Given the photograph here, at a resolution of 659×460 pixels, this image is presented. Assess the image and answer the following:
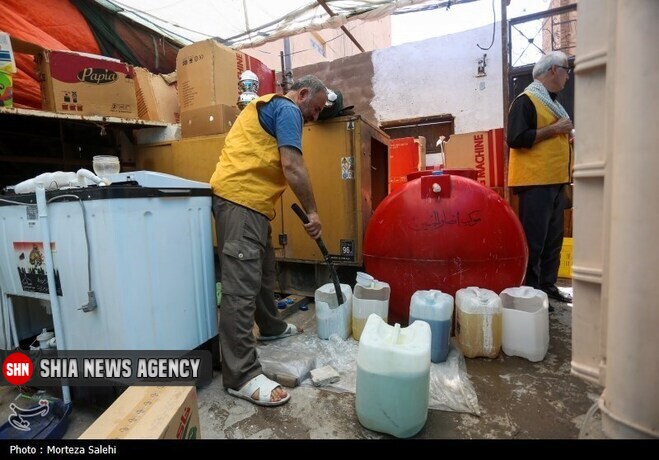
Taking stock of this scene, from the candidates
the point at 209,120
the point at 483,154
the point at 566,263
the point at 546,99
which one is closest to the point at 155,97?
the point at 209,120

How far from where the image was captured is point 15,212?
162 centimetres

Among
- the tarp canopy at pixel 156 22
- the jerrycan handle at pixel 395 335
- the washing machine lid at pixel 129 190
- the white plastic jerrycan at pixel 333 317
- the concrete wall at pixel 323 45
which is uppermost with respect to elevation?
the concrete wall at pixel 323 45

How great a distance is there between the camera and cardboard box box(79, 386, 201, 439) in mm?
956

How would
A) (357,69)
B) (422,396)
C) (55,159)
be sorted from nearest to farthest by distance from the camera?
(422,396) → (55,159) → (357,69)

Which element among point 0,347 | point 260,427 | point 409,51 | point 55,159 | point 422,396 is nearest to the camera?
point 422,396

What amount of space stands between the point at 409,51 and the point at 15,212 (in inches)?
242

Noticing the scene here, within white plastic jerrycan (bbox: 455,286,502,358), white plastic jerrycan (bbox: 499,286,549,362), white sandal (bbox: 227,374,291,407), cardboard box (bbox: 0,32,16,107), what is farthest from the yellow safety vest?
cardboard box (bbox: 0,32,16,107)

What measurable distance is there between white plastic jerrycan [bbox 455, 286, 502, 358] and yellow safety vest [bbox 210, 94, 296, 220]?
4.04 feet

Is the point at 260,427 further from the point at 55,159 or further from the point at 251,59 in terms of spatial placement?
the point at 251,59

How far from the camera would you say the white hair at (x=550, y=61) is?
2.44 meters

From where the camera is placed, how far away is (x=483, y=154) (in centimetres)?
450

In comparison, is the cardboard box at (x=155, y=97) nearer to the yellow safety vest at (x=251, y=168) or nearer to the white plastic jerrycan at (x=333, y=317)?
the yellow safety vest at (x=251, y=168)

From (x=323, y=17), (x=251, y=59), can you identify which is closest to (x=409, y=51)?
(x=323, y=17)

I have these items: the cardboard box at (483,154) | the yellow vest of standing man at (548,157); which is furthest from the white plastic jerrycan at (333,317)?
the cardboard box at (483,154)
